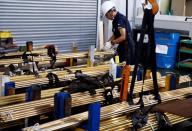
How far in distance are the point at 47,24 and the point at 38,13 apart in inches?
12.7

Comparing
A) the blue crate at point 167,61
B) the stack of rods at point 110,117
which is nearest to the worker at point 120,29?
the stack of rods at point 110,117

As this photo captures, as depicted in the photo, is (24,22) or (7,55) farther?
(24,22)

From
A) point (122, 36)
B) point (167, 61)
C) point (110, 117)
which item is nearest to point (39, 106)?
point (110, 117)

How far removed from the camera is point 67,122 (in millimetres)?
1897

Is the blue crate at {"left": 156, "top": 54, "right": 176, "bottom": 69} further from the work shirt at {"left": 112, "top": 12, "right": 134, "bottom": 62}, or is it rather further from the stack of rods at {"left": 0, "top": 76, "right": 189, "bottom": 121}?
the stack of rods at {"left": 0, "top": 76, "right": 189, "bottom": 121}

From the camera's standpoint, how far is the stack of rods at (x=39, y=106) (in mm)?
1979

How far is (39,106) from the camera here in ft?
6.88

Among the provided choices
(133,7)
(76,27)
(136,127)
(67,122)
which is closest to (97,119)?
(67,122)

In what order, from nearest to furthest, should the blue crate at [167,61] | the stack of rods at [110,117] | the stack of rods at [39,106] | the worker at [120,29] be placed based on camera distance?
1. the stack of rods at [110,117]
2. the stack of rods at [39,106]
3. the worker at [120,29]
4. the blue crate at [167,61]

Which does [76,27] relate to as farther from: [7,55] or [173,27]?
[7,55]

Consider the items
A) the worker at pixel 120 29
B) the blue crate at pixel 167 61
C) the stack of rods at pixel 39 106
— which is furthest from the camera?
the blue crate at pixel 167 61

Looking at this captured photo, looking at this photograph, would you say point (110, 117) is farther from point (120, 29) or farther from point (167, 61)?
point (167, 61)

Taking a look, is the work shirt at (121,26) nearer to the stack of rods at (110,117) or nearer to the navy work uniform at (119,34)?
the navy work uniform at (119,34)

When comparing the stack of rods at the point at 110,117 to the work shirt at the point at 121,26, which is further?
the work shirt at the point at 121,26
